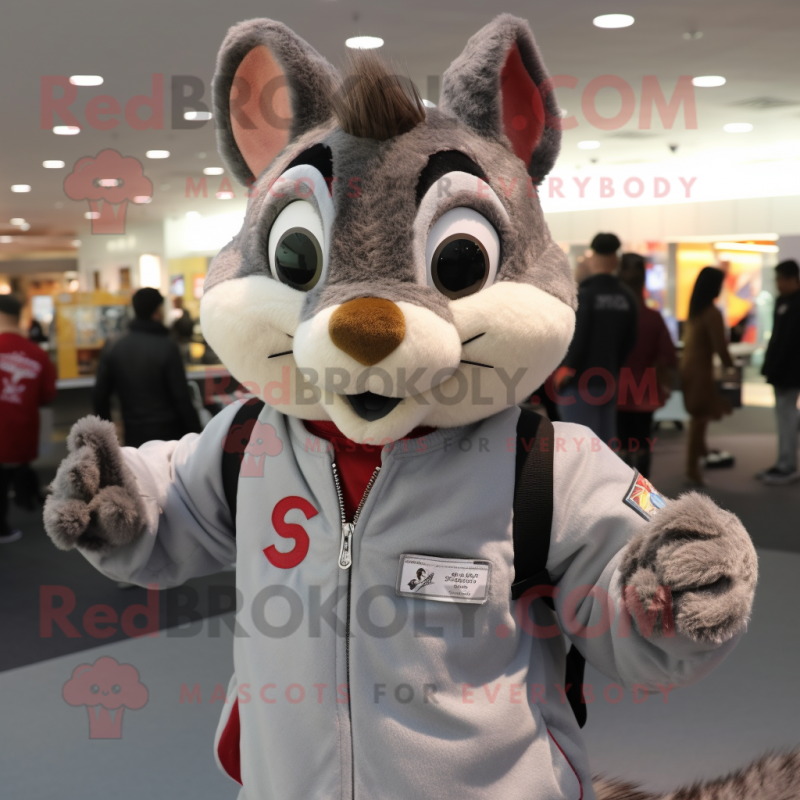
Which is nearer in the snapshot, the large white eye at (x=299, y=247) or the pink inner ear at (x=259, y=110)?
the large white eye at (x=299, y=247)

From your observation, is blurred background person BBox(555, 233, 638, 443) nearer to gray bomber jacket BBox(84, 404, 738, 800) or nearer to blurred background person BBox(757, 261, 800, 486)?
blurred background person BBox(757, 261, 800, 486)

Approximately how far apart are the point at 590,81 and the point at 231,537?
616 centimetres

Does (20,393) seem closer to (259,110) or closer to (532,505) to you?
(259,110)

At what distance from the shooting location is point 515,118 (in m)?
1.15

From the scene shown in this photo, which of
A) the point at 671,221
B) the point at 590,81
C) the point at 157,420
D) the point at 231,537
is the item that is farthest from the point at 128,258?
the point at 231,537

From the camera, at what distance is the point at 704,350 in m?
5.32

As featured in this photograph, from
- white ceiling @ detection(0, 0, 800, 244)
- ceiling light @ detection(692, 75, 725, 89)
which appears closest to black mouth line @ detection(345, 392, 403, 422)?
white ceiling @ detection(0, 0, 800, 244)

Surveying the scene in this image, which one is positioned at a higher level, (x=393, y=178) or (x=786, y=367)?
(x=393, y=178)

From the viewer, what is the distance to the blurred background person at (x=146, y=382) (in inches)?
156

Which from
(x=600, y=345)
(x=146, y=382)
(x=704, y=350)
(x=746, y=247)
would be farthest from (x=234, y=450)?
(x=746, y=247)

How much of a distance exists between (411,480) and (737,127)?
26.5ft

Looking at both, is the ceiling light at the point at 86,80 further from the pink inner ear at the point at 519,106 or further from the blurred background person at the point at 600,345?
the pink inner ear at the point at 519,106

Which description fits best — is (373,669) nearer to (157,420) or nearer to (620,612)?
(620,612)

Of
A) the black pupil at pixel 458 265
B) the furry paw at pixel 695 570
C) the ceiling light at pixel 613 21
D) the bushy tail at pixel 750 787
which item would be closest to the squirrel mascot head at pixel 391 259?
the black pupil at pixel 458 265
